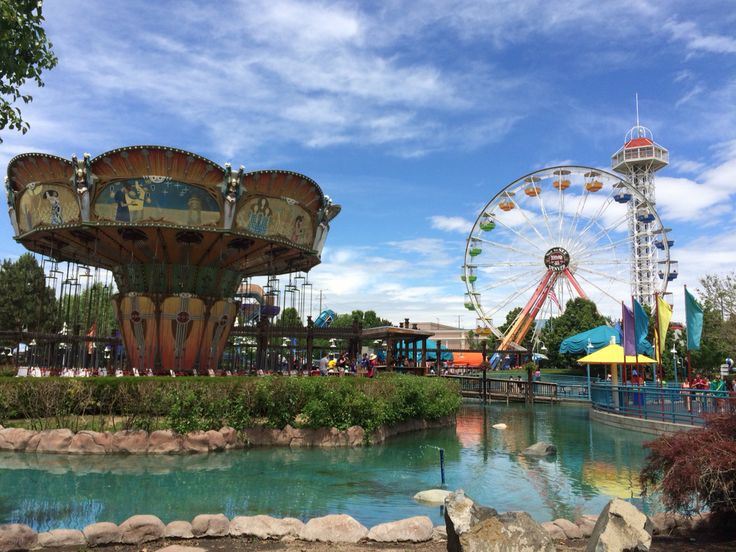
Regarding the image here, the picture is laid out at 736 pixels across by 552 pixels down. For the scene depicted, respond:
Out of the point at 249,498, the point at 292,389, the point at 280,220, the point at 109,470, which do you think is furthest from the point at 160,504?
the point at 280,220

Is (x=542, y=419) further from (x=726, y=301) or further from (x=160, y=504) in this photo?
(x=160, y=504)

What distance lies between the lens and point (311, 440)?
51.0 feet

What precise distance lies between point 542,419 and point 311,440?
12702 mm

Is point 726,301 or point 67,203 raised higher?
point 67,203

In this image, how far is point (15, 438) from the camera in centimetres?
1377

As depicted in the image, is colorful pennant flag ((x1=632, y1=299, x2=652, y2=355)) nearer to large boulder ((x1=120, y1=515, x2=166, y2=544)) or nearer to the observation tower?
large boulder ((x1=120, y1=515, x2=166, y2=544))

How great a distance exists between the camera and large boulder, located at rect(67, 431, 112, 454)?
13.5 m

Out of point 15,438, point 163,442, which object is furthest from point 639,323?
point 15,438

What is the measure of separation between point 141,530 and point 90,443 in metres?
7.91

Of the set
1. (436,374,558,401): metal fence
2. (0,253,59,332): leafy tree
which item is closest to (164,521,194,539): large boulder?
(436,374,558,401): metal fence

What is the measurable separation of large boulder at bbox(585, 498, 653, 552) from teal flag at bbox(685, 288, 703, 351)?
17.6 metres

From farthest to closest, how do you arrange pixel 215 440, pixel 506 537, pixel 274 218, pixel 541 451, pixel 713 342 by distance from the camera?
pixel 713 342 < pixel 274 218 < pixel 541 451 < pixel 215 440 < pixel 506 537

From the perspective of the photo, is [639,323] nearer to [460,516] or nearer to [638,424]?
[638,424]

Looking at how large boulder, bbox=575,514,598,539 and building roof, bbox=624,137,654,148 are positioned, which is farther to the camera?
building roof, bbox=624,137,654,148
